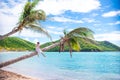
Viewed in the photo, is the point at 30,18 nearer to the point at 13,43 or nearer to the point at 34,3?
the point at 34,3

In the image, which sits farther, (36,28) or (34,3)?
(36,28)

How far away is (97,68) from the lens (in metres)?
8.40

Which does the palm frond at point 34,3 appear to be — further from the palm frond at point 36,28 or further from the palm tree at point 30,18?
the palm frond at point 36,28

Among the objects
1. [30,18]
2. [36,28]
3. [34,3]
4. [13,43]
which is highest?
[34,3]

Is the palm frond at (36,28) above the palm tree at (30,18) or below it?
below

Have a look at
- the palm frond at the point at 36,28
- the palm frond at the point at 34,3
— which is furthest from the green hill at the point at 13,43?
the palm frond at the point at 34,3

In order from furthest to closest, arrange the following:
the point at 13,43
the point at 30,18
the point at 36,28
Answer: the point at 13,43
the point at 36,28
the point at 30,18

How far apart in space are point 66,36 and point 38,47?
1.51 ft

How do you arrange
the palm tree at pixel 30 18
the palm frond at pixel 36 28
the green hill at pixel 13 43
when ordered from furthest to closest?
the green hill at pixel 13 43 → the palm frond at pixel 36 28 → the palm tree at pixel 30 18

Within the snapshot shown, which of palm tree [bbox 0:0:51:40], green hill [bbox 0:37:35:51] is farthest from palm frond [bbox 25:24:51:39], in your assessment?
green hill [bbox 0:37:35:51]

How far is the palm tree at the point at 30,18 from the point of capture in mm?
5395

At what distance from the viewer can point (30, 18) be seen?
212 inches

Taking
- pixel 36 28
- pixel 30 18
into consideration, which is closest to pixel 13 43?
pixel 36 28

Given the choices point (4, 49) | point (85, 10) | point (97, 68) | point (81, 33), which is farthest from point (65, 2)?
point (97, 68)
